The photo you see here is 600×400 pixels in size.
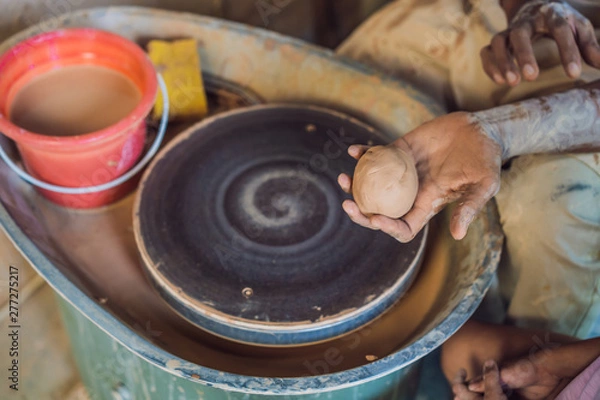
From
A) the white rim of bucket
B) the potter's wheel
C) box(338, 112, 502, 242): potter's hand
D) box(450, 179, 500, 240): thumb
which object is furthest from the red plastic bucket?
box(450, 179, 500, 240): thumb

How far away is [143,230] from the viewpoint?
1.54 meters

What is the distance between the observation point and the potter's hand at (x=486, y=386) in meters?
1.30

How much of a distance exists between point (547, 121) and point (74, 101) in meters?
1.27

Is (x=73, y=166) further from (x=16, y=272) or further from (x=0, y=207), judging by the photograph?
(x=16, y=272)

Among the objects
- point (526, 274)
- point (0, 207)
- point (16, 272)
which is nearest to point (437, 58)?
point (526, 274)

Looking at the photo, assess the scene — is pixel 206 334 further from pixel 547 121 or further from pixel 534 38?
pixel 534 38

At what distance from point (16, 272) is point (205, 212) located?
698 millimetres

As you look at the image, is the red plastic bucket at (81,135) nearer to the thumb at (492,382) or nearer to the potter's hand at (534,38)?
the potter's hand at (534,38)

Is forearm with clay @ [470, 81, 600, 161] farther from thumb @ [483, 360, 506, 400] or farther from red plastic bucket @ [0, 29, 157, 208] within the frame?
red plastic bucket @ [0, 29, 157, 208]

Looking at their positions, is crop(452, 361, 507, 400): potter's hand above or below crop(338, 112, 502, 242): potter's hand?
below

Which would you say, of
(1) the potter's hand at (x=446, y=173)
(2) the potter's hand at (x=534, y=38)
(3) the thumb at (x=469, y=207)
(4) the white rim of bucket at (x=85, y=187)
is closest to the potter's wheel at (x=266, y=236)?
(4) the white rim of bucket at (x=85, y=187)

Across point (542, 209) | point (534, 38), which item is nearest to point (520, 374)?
point (542, 209)

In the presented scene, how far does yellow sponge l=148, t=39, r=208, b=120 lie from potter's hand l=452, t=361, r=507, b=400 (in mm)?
1204

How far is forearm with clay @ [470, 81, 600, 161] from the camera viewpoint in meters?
1.41
